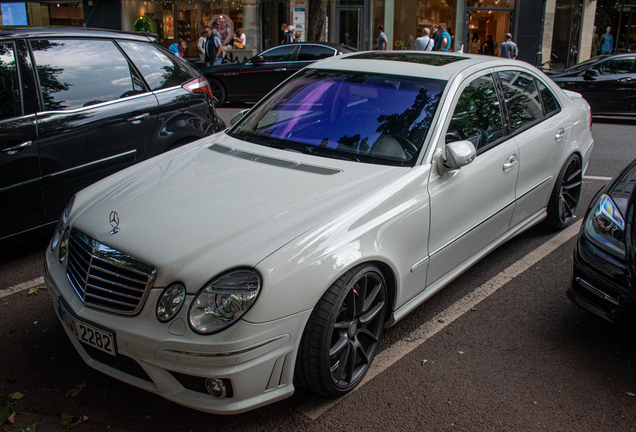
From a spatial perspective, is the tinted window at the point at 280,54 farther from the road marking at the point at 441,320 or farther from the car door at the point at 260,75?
the road marking at the point at 441,320

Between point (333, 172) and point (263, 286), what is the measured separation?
40.0 inches

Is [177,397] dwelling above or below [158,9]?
below

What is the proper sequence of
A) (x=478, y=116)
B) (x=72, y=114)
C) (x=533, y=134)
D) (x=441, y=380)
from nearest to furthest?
(x=441, y=380) → (x=478, y=116) → (x=533, y=134) → (x=72, y=114)

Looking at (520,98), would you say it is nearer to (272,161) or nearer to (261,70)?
(272,161)

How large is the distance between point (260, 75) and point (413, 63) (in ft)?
30.3

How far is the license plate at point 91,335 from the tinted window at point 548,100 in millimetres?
3734

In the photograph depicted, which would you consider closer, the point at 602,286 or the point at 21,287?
the point at 602,286

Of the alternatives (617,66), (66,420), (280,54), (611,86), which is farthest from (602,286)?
(280,54)

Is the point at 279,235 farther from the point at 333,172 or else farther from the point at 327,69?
the point at 327,69

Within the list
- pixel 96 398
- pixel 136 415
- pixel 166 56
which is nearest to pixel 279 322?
pixel 136 415

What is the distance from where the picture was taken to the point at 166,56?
546 cm

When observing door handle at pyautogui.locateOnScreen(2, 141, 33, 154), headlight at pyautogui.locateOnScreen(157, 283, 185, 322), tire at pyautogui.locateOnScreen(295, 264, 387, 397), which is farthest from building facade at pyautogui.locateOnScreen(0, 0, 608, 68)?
headlight at pyautogui.locateOnScreen(157, 283, 185, 322)

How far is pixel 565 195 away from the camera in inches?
194

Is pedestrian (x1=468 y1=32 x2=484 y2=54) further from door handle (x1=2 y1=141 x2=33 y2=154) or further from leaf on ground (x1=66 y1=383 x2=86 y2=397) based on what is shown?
leaf on ground (x1=66 y1=383 x2=86 y2=397)
